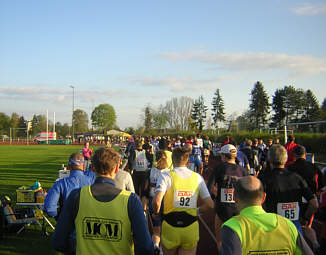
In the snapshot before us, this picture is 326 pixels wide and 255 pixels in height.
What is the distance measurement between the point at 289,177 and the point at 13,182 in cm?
1347

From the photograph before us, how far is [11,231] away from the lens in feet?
22.6

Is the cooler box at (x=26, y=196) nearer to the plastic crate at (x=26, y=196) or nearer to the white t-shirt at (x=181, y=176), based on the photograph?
the plastic crate at (x=26, y=196)

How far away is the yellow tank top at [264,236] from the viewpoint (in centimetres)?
203

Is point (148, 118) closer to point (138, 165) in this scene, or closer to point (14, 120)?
point (14, 120)

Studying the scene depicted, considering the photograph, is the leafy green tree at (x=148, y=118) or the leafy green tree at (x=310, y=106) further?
the leafy green tree at (x=148, y=118)

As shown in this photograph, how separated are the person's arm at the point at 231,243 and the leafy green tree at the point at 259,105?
77.1 meters

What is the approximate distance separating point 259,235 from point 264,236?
0.12 ft

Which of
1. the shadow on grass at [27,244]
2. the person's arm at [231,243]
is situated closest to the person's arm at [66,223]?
the person's arm at [231,243]

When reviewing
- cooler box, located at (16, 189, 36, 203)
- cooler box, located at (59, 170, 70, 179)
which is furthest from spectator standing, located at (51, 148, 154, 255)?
cooler box, located at (59, 170, 70, 179)

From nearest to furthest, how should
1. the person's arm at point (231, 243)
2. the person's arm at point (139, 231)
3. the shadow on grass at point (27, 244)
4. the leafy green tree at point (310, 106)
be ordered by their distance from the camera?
the person's arm at point (231, 243)
the person's arm at point (139, 231)
the shadow on grass at point (27, 244)
the leafy green tree at point (310, 106)

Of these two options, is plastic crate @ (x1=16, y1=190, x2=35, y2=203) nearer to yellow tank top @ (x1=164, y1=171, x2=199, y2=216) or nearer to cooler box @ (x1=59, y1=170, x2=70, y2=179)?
cooler box @ (x1=59, y1=170, x2=70, y2=179)

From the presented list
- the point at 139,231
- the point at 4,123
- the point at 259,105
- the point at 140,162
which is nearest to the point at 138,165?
the point at 140,162

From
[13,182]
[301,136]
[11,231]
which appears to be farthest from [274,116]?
[11,231]

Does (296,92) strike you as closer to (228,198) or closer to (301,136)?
(301,136)
